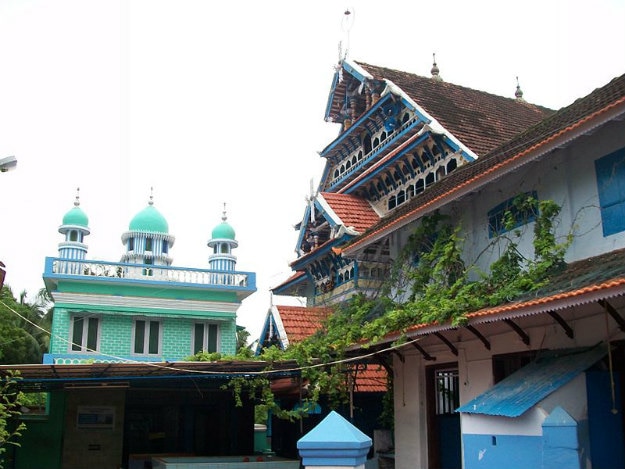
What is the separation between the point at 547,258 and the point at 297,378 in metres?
7.35

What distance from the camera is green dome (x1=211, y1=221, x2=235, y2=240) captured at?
28606 millimetres

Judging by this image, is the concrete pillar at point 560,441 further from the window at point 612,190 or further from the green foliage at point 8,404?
the green foliage at point 8,404

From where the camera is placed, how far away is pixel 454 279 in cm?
1216

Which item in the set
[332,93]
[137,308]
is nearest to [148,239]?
[137,308]

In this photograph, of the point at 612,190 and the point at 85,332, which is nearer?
the point at 612,190

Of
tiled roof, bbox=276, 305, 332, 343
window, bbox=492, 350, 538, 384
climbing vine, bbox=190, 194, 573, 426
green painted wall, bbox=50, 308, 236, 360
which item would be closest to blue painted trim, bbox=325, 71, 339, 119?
tiled roof, bbox=276, 305, 332, 343

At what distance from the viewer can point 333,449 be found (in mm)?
6504

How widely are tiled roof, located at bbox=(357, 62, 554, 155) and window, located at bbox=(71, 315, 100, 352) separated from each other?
12106 mm

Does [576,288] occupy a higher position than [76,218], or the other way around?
[76,218]

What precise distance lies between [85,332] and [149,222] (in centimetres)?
785

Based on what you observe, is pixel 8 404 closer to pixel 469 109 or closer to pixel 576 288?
pixel 576 288

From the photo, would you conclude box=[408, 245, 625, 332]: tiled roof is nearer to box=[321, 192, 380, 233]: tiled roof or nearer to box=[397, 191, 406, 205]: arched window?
box=[397, 191, 406, 205]: arched window

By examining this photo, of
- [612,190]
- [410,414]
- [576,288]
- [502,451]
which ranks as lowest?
[502,451]

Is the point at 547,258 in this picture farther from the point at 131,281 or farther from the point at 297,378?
the point at 131,281
